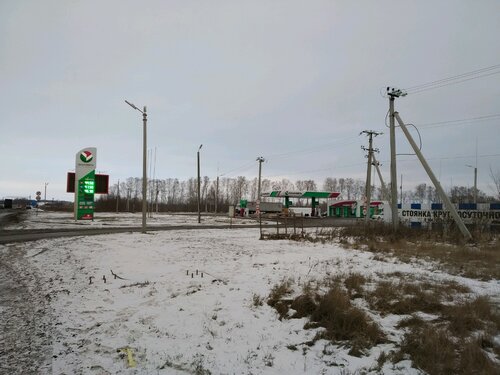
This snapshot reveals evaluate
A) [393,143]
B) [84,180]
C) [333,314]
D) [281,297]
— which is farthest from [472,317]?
[84,180]

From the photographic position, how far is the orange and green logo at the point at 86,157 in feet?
117

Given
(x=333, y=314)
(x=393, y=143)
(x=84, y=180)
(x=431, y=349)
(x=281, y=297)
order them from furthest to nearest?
(x=84, y=180) < (x=393, y=143) < (x=281, y=297) < (x=333, y=314) < (x=431, y=349)

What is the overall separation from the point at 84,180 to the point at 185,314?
32.9 metres

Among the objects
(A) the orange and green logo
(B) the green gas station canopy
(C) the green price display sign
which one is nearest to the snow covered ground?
(C) the green price display sign

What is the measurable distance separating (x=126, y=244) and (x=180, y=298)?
9513mm

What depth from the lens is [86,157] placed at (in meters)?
35.9

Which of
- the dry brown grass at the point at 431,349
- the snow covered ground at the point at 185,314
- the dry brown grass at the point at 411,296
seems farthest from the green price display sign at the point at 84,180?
the dry brown grass at the point at 431,349

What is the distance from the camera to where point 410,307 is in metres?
6.80

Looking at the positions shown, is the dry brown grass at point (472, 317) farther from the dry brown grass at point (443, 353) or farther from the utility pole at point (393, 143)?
the utility pole at point (393, 143)

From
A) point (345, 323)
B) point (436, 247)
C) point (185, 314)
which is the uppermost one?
point (436, 247)

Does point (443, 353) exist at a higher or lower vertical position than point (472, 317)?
lower

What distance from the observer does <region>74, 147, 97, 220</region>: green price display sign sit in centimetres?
3569

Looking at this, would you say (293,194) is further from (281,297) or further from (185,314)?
(185,314)

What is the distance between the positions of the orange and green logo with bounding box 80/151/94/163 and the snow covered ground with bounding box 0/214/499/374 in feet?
81.3
